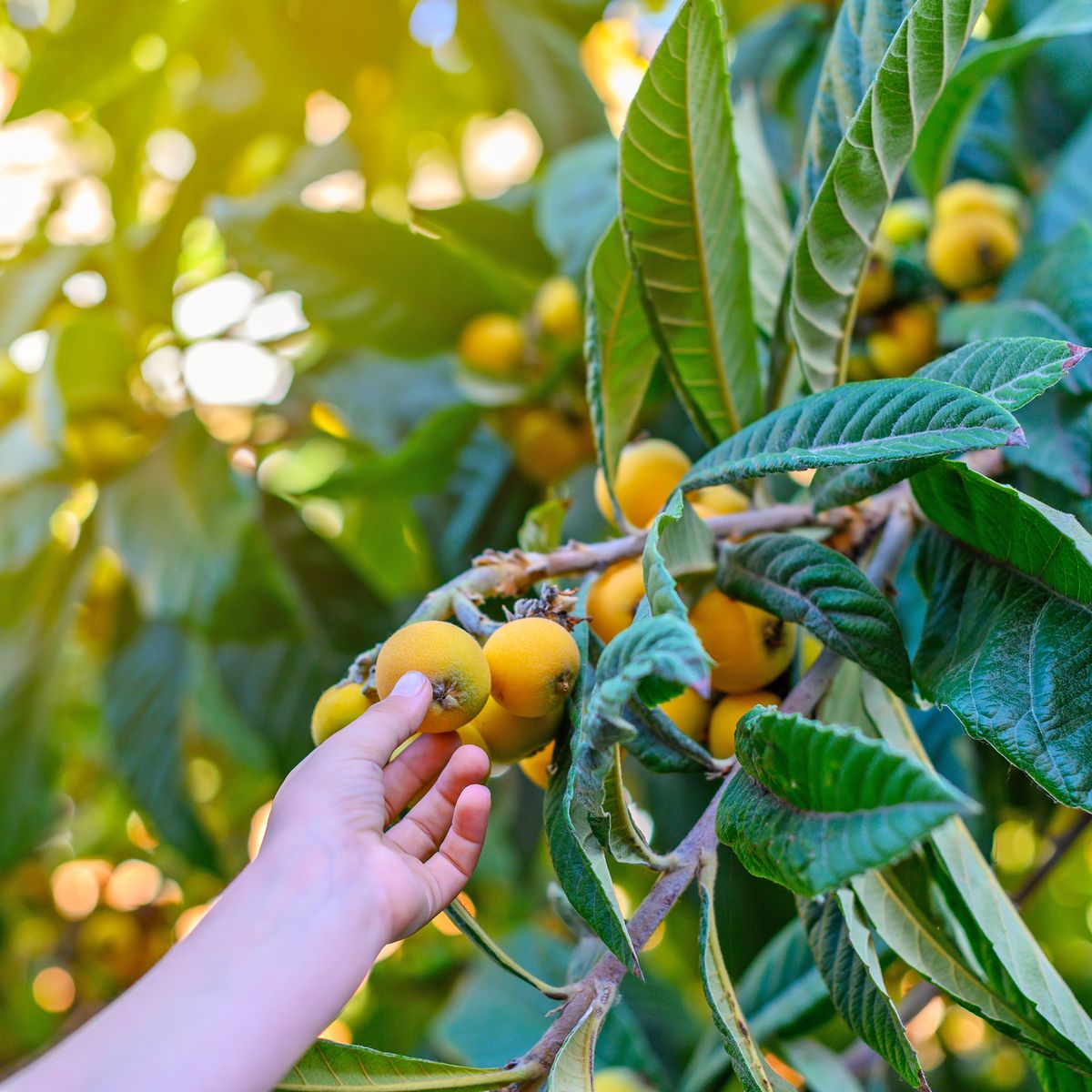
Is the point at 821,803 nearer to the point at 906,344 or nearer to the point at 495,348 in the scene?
the point at 906,344

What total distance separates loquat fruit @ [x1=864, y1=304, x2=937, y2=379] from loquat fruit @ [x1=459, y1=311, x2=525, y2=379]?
39cm

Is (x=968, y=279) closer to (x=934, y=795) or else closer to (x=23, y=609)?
(x=934, y=795)

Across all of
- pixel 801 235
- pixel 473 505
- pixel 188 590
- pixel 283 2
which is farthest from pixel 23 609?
pixel 801 235

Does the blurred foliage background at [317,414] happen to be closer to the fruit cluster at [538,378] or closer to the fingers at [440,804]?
the fruit cluster at [538,378]

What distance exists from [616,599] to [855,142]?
29cm

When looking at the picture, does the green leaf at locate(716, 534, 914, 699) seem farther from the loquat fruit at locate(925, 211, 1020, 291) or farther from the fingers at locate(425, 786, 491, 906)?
the loquat fruit at locate(925, 211, 1020, 291)

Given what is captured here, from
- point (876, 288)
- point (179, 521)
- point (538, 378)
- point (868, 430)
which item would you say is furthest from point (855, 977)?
point (179, 521)

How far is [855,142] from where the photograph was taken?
0.57 m

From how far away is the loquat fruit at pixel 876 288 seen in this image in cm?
98

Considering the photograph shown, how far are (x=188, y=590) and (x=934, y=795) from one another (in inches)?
35.6

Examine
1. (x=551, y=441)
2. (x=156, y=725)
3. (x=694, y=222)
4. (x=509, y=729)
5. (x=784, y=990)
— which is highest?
(x=694, y=222)

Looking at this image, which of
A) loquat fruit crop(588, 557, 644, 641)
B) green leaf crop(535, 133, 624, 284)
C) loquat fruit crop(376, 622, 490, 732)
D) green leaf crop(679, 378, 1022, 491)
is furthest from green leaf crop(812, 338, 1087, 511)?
green leaf crop(535, 133, 624, 284)

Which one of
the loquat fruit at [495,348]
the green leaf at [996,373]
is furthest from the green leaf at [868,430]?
the loquat fruit at [495,348]

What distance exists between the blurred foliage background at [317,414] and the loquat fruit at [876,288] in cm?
22
